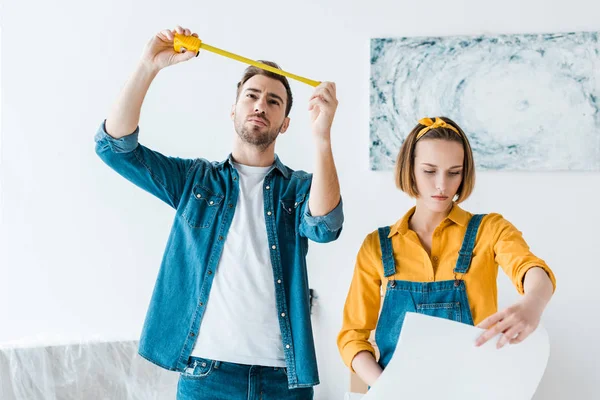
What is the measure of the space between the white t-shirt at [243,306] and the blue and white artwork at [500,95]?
136 centimetres

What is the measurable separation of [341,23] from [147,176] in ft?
5.11

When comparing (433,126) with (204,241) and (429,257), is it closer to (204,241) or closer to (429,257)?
(429,257)

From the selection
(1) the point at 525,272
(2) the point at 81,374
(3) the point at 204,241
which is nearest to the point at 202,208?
(3) the point at 204,241

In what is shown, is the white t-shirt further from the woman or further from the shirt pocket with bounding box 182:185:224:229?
the woman

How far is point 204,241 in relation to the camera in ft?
4.84

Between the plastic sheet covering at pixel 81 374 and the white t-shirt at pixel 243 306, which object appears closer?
the white t-shirt at pixel 243 306

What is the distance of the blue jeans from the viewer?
1.40m

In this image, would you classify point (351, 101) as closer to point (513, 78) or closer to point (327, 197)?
point (513, 78)

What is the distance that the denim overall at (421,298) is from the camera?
1.32 meters

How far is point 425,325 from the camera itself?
1114mm

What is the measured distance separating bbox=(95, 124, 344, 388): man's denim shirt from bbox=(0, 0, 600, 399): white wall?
1271 millimetres

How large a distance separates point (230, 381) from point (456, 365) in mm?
520

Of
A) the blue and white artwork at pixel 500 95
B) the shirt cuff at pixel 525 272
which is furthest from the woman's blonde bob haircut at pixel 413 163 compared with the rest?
the blue and white artwork at pixel 500 95

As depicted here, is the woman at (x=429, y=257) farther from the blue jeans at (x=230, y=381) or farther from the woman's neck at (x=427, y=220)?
the blue jeans at (x=230, y=381)
